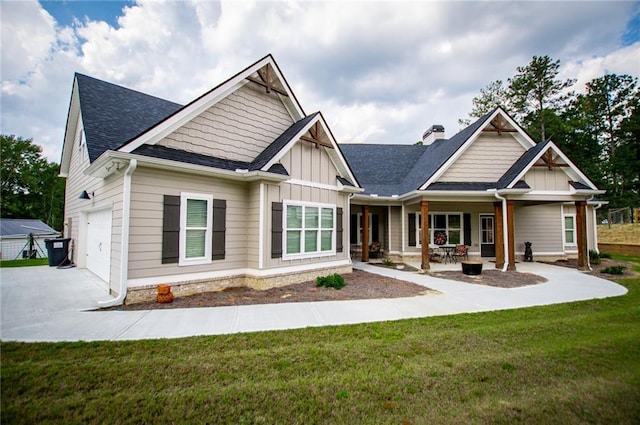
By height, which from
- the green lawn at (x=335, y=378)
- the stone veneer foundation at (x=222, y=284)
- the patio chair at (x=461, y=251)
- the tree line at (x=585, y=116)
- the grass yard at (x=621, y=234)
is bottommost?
the green lawn at (x=335, y=378)

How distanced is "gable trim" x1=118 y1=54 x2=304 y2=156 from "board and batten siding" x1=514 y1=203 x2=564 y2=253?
1339 centimetres

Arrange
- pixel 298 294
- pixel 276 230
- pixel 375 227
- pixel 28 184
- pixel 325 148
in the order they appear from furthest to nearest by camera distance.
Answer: pixel 28 184 → pixel 375 227 → pixel 325 148 → pixel 276 230 → pixel 298 294

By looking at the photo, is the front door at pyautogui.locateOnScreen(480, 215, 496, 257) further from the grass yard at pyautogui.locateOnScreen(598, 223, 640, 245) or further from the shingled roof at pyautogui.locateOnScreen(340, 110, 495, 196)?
the grass yard at pyautogui.locateOnScreen(598, 223, 640, 245)

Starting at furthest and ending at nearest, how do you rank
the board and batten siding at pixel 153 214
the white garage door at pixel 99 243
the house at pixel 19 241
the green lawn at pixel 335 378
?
the house at pixel 19 241 < the white garage door at pixel 99 243 < the board and batten siding at pixel 153 214 < the green lawn at pixel 335 378

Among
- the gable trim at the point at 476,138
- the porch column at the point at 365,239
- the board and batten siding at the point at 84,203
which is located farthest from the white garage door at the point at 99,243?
the gable trim at the point at 476,138

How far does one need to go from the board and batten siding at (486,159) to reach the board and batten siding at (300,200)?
5.05 m

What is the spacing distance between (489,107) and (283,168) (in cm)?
2955

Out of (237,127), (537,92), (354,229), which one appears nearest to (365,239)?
(354,229)

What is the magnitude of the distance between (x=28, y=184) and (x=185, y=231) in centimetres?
4381

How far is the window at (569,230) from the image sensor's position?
15625 millimetres

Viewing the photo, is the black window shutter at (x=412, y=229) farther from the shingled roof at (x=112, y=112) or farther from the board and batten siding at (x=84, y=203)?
the board and batten siding at (x=84, y=203)

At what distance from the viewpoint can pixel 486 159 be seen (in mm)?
12664

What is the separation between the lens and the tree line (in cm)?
2603

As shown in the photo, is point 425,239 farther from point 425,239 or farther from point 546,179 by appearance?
point 546,179
